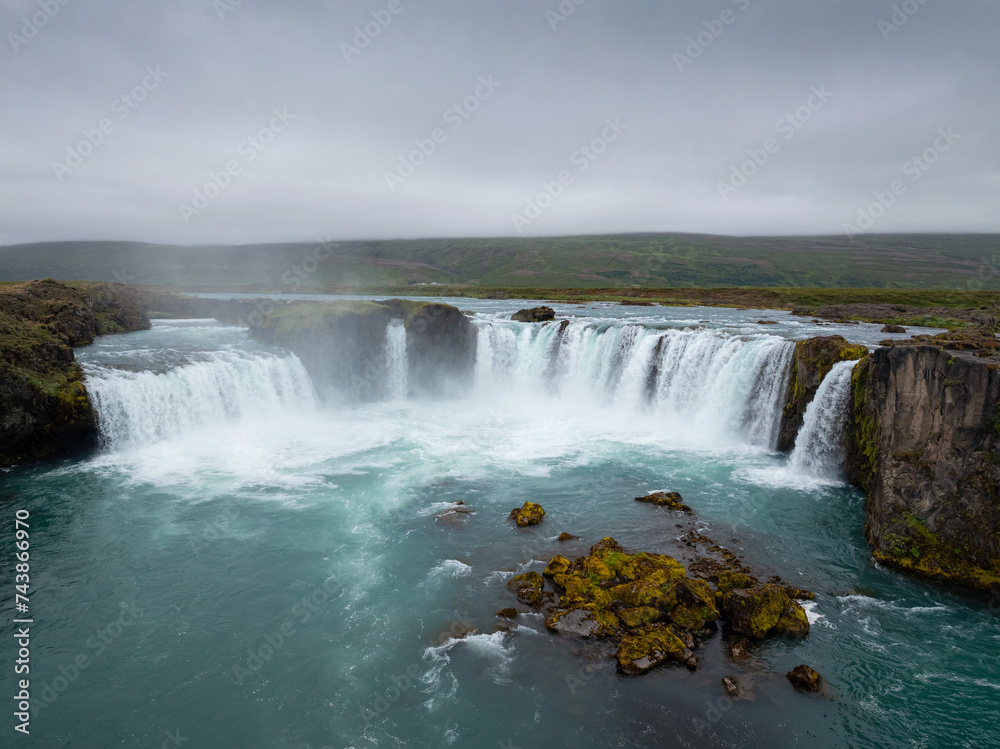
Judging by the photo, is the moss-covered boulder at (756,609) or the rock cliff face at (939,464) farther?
the rock cliff face at (939,464)

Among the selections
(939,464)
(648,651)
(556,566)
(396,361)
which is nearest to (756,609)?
(648,651)

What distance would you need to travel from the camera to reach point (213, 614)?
45.7 ft

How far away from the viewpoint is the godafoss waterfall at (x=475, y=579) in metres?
10.8

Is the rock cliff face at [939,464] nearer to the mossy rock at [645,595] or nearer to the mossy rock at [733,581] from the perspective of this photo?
the mossy rock at [733,581]

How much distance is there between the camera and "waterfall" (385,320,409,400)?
37.8 meters

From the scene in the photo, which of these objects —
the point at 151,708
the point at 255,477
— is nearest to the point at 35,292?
the point at 255,477

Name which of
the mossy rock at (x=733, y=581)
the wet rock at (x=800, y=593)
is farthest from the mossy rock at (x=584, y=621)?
the wet rock at (x=800, y=593)

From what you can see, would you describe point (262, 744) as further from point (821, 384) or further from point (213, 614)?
point (821, 384)

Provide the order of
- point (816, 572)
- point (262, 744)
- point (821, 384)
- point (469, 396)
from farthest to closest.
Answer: point (469, 396) < point (821, 384) < point (816, 572) < point (262, 744)

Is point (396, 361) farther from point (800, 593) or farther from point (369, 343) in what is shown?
point (800, 593)

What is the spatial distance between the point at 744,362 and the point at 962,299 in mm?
64026

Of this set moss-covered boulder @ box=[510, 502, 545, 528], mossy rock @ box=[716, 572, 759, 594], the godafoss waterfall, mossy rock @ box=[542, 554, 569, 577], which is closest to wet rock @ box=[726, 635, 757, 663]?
the godafoss waterfall

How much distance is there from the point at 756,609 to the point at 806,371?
49.0 feet

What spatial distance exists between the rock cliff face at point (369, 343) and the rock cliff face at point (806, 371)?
21807mm
